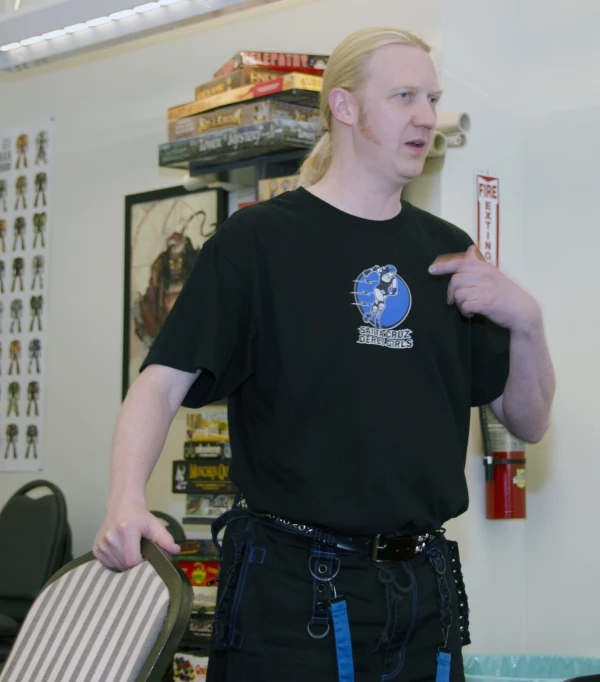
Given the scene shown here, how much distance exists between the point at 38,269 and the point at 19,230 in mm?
243

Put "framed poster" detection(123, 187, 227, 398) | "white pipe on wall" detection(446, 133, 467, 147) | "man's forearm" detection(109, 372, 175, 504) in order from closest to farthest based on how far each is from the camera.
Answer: "man's forearm" detection(109, 372, 175, 504), "white pipe on wall" detection(446, 133, 467, 147), "framed poster" detection(123, 187, 227, 398)

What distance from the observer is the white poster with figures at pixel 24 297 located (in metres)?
4.55

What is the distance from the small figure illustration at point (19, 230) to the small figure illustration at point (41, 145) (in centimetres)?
29

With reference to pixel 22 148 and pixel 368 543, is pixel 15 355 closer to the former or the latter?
pixel 22 148

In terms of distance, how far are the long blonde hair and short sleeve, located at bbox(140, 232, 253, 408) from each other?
36 cm

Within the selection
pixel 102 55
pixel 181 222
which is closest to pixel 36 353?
pixel 181 222

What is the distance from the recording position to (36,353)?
4.57 meters

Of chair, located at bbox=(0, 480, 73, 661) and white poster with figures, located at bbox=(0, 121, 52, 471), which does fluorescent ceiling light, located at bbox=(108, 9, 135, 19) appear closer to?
white poster with figures, located at bbox=(0, 121, 52, 471)

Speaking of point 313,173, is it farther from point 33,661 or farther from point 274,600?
point 33,661

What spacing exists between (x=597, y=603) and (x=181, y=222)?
2.15 m

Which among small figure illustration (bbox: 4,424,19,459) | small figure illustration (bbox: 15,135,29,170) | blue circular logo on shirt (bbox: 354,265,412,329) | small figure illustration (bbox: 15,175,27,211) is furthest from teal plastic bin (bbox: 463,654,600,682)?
small figure illustration (bbox: 15,135,29,170)

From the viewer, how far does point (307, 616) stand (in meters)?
1.54

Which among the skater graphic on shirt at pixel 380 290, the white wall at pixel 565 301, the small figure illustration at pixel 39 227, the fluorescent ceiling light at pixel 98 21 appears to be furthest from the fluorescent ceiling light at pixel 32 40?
the skater graphic on shirt at pixel 380 290

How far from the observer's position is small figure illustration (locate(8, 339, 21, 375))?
4.63 m
